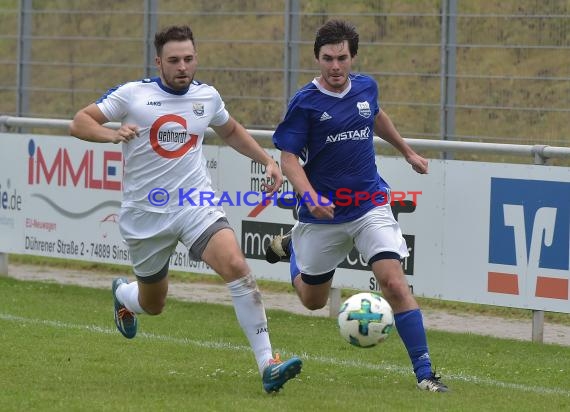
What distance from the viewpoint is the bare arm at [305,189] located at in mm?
8328

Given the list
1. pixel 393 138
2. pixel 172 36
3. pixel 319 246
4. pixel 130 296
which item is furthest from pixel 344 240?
pixel 172 36

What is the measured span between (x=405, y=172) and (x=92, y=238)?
147 inches

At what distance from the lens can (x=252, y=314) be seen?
8.17 meters

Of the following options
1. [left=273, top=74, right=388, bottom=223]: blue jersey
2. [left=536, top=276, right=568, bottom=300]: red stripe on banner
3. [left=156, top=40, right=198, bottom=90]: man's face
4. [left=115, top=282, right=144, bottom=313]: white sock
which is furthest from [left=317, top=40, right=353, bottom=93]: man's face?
[left=536, top=276, right=568, bottom=300]: red stripe on banner

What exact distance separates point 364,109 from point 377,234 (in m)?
0.83

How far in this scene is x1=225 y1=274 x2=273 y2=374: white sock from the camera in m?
8.15

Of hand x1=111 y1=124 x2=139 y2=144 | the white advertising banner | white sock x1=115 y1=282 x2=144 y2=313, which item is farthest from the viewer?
the white advertising banner

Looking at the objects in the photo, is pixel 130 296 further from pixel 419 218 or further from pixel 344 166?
pixel 419 218

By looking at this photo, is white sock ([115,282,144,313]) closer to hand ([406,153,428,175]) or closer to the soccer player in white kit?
the soccer player in white kit

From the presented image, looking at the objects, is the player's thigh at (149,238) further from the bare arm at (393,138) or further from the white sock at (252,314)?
the bare arm at (393,138)

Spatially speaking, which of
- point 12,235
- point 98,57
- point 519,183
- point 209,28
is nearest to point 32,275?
point 12,235

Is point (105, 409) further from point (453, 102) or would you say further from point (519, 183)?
point (453, 102)

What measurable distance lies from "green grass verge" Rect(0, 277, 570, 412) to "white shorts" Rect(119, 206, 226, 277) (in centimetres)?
76

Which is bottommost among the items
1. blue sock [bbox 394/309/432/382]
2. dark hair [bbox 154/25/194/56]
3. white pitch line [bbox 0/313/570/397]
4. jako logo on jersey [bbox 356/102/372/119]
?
white pitch line [bbox 0/313/570/397]
